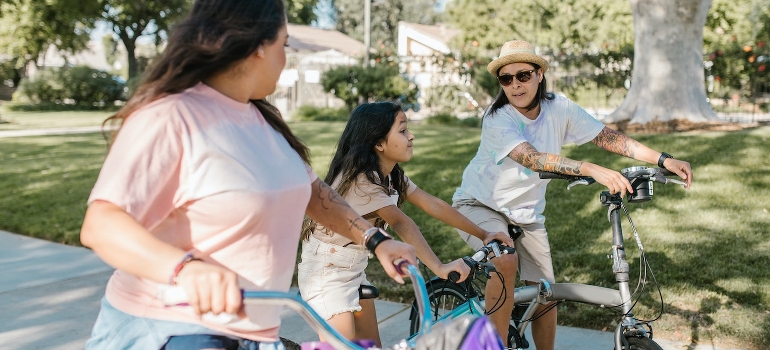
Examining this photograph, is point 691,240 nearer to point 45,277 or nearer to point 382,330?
→ point 382,330

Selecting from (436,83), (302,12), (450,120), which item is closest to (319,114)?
(436,83)

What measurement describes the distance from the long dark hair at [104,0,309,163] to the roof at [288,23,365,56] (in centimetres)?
3986

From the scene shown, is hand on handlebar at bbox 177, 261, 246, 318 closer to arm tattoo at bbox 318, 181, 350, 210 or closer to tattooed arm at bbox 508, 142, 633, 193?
arm tattoo at bbox 318, 181, 350, 210

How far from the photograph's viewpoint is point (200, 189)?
5.83ft

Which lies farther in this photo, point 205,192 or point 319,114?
point 319,114

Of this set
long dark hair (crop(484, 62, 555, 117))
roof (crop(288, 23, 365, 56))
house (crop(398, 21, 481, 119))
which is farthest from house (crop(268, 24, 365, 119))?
long dark hair (crop(484, 62, 555, 117))

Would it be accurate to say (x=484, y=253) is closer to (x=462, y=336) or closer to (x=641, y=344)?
(x=641, y=344)

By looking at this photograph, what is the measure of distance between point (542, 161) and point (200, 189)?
2051 mm

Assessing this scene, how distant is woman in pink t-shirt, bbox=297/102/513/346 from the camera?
11.0 ft

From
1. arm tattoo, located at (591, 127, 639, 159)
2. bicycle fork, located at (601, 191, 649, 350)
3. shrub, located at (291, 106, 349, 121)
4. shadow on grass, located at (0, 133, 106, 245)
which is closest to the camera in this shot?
bicycle fork, located at (601, 191, 649, 350)

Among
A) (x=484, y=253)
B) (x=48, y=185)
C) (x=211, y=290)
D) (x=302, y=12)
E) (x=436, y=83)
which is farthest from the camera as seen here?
(x=302, y=12)

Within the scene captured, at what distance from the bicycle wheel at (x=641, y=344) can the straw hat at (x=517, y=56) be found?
1.37 m

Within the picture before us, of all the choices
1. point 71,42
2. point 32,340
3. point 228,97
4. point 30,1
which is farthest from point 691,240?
point 71,42

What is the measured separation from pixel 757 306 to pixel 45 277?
5.09 m
